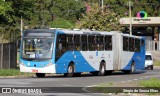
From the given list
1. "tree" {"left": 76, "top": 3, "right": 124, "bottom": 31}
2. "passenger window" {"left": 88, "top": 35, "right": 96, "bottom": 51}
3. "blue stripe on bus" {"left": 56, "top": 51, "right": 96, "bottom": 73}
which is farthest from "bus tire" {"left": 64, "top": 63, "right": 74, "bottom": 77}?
"tree" {"left": 76, "top": 3, "right": 124, "bottom": 31}

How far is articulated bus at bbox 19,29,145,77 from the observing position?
30.2m

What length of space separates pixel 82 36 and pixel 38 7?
4417cm

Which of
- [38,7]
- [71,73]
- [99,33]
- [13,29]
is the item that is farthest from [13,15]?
[38,7]

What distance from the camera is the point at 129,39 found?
132ft

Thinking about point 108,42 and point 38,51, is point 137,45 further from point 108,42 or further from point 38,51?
point 38,51

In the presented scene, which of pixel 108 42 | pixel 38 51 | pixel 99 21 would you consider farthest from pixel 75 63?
pixel 99 21

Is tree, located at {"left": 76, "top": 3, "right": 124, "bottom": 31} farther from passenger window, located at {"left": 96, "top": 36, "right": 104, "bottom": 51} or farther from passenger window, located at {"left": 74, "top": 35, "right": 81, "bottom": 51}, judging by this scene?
passenger window, located at {"left": 74, "top": 35, "right": 81, "bottom": 51}

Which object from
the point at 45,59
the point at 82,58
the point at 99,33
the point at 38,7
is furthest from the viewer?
the point at 38,7

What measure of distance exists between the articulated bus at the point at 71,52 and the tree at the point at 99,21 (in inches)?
869

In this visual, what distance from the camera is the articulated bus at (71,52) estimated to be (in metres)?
30.2

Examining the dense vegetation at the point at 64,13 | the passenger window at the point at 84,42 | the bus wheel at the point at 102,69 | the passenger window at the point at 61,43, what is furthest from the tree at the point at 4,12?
the bus wheel at the point at 102,69

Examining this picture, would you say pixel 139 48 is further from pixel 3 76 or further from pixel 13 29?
pixel 3 76

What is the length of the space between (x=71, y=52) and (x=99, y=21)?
3030 cm

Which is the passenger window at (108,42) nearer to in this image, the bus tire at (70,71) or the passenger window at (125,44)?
the passenger window at (125,44)
